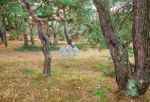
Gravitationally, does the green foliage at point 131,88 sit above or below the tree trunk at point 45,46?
below

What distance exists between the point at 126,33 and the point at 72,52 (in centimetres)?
819

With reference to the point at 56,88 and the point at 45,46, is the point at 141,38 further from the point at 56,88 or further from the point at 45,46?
the point at 45,46

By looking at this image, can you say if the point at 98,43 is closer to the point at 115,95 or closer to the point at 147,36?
the point at 115,95

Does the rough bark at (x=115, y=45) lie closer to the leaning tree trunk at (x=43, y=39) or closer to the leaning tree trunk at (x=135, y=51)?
the leaning tree trunk at (x=135, y=51)

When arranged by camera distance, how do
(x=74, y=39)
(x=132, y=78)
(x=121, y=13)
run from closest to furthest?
1. (x=132, y=78)
2. (x=121, y=13)
3. (x=74, y=39)

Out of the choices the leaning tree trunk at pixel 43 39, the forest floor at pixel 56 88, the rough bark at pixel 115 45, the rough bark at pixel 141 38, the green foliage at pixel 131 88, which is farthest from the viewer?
the leaning tree trunk at pixel 43 39

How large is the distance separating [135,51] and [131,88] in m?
1.18

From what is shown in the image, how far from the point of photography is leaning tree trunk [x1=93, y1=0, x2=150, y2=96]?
7.95 meters

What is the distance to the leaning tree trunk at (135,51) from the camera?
313 inches

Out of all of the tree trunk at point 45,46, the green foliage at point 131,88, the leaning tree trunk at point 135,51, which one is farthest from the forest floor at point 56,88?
the leaning tree trunk at point 135,51

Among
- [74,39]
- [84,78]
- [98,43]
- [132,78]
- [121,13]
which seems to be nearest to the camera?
[132,78]

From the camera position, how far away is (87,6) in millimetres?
18500

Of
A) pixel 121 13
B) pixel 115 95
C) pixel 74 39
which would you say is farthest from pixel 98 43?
pixel 74 39

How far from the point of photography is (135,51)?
27.1ft
